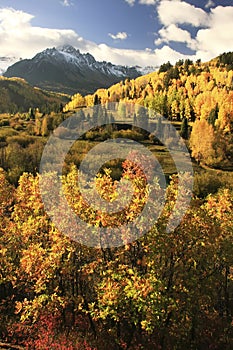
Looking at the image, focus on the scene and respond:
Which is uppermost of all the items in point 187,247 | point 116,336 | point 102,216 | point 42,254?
point 102,216

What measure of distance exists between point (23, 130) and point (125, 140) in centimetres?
5809

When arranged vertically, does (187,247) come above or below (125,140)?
above

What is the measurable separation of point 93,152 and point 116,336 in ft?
312

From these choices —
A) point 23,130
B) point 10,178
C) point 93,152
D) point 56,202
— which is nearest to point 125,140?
point 93,152

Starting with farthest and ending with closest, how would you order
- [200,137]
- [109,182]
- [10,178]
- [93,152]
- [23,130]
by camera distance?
[23,130]
[200,137]
[93,152]
[10,178]
[109,182]

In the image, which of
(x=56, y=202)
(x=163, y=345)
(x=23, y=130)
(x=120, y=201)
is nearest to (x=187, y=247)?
(x=120, y=201)

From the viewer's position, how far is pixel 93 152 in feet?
382

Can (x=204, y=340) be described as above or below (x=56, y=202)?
below

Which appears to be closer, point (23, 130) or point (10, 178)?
point (10, 178)

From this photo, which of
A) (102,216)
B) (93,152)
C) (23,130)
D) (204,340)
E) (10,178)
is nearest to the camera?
(102,216)

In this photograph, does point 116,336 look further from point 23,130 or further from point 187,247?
point 23,130

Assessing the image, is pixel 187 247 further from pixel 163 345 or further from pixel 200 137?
pixel 200 137

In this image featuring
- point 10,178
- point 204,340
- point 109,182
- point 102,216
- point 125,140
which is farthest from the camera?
point 125,140

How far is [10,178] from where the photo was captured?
277ft
